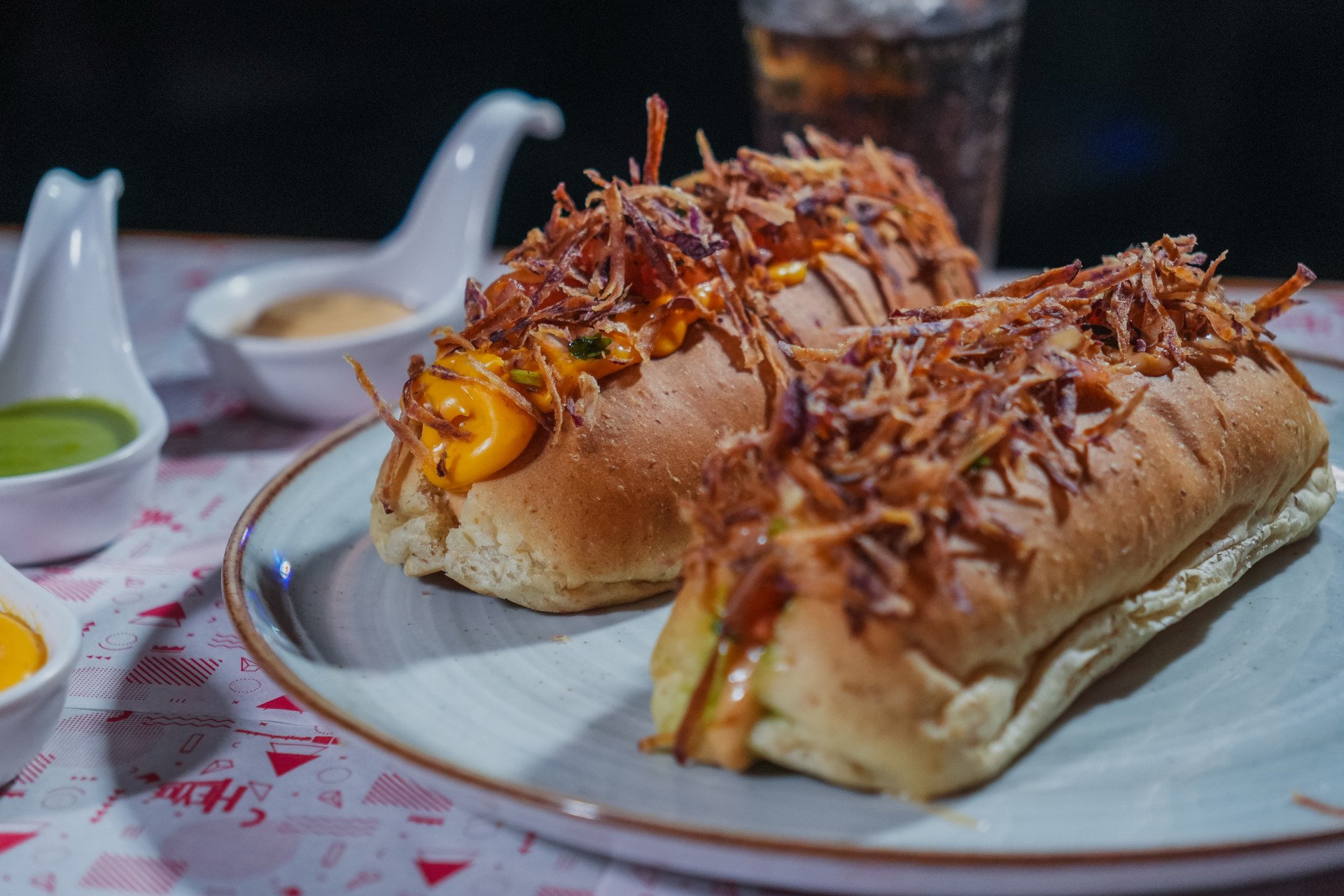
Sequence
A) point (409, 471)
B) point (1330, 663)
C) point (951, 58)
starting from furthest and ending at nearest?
point (951, 58) < point (409, 471) < point (1330, 663)

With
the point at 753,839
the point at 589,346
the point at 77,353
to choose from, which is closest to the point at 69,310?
the point at 77,353

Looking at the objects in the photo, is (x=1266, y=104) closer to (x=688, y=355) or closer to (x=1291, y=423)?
(x=1291, y=423)

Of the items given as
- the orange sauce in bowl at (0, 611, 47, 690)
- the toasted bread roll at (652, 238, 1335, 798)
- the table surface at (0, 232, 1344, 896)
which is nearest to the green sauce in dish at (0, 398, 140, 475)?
the table surface at (0, 232, 1344, 896)

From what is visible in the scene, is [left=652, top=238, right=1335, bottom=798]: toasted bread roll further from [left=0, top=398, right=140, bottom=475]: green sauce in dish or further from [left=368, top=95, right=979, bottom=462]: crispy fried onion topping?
[left=0, top=398, right=140, bottom=475]: green sauce in dish

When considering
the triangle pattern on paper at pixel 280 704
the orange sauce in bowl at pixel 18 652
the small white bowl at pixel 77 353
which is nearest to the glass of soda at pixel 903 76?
the small white bowl at pixel 77 353

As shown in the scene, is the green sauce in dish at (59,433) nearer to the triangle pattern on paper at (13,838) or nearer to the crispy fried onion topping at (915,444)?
the triangle pattern on paper at (13,838)

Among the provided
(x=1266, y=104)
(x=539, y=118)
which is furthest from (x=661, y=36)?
(x=1266, y=104)

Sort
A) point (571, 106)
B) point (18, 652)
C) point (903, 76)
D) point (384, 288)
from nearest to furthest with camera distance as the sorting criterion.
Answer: point (18, 652), point (903, 76), point (384, 288), point (571, 106)

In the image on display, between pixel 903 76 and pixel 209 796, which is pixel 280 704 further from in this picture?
pixel 903 76
